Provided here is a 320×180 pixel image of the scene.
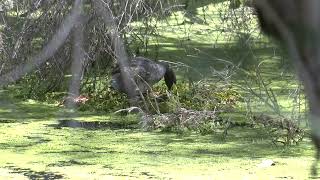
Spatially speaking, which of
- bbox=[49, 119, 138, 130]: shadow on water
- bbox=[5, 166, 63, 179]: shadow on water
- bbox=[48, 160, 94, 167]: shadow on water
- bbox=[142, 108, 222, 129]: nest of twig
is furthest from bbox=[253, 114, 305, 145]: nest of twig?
bbox=[5, 166, 63, 179]: shadow on water

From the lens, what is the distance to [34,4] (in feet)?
13.6

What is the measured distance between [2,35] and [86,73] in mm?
730

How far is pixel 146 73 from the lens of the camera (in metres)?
5.16

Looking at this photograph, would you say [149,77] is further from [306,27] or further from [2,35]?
[306,27]

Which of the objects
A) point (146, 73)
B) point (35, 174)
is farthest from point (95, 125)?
point (35, 174)

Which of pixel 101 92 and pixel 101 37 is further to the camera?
pixel 101 92

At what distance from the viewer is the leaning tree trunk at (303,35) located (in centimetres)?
42

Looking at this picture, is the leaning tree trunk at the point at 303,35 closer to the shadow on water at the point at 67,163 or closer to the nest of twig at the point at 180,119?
the shadow on water at the point at 67,163

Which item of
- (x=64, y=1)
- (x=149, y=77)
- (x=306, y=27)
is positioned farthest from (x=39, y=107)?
(x=306, y=27)

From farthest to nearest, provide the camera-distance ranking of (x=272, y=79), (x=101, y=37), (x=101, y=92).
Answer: (x=272, y=79)
(x=101, y=92)
(x=101, y=37)

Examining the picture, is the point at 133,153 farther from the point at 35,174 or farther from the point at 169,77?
the point at 169,77

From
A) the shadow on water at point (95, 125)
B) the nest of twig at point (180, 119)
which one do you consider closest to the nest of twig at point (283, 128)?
the nest of twig at point (180, 119)

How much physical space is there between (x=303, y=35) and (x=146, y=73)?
473cm

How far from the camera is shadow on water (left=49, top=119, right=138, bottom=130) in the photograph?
4.41 m
